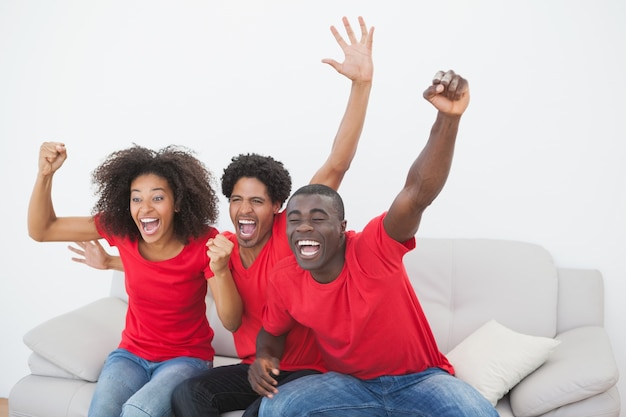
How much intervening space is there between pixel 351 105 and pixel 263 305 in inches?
29.6

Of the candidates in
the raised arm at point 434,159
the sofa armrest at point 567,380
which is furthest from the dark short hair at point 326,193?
the sofa armrest at point 567,380

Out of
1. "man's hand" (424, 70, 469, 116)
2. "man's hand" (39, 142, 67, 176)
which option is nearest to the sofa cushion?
"man's hand" (39, 142, 67, 176)

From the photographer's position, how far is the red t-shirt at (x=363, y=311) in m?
1.82

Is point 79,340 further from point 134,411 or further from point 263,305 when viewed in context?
point 263,305

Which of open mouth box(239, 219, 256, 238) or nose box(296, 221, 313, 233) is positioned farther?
open mouth box(239, 219, 256, 238)

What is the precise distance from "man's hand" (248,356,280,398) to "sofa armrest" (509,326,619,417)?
0.82 m

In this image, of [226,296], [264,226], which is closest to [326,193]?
[264,226]

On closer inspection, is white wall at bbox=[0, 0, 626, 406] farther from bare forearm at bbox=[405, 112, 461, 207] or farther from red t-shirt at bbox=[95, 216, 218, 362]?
bare forearm at bbox=[405, 112, 461, 207]

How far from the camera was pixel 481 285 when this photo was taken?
8.30 feet

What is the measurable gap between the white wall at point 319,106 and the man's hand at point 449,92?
1.31 metres

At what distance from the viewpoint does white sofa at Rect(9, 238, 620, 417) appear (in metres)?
2.13

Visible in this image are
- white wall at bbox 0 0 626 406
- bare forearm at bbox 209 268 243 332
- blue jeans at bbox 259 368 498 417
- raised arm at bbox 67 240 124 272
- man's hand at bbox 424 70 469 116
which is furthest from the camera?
white wall at bbox 0 0 626 406

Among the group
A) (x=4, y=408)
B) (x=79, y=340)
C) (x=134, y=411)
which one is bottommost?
(x=4, y=408)

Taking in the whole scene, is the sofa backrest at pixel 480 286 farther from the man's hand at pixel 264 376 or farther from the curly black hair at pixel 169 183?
the man's hand at pixel 264 376
